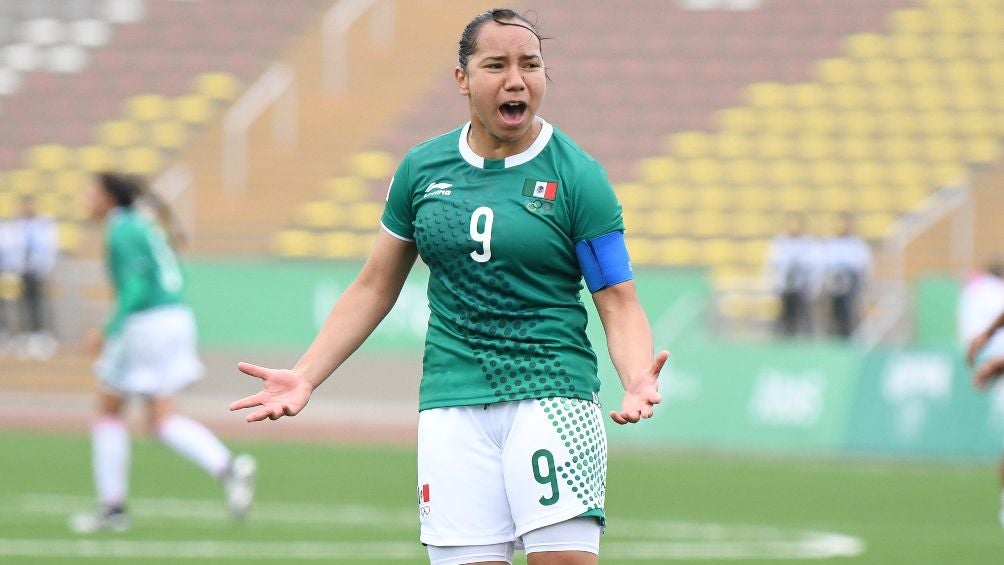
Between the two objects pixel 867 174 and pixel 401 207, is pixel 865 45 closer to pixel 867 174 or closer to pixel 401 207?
pixel 867 174

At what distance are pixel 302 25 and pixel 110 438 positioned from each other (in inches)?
917

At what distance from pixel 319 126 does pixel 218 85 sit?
221 centimetres

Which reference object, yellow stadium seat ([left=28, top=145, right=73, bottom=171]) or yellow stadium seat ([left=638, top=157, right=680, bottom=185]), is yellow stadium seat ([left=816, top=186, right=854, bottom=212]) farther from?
yellow stadium seat ([left=28, top=145, right=73, bottom=171])

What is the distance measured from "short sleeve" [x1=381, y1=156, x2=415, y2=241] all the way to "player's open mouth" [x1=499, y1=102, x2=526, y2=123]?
16.8 inches

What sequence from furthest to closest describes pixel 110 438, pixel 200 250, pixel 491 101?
1. pixel 200 250
2. pixel 110 438
3. pixel 491 101

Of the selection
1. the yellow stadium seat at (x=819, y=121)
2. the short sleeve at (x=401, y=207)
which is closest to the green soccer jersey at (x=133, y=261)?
the short sleeve at (x=401, y=207)

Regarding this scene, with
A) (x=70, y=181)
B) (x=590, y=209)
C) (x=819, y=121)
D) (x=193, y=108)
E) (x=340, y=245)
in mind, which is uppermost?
(x=193, y=108)

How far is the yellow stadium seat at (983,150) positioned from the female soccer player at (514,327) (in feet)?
81.7

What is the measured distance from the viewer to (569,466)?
5352 millimetres

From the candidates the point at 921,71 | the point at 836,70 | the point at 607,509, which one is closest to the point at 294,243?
the point at 836,70

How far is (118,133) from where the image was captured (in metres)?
32.5

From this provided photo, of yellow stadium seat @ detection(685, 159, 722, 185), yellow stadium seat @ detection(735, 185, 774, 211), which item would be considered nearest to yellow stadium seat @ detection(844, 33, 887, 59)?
yellow stadium seat @ detection(685, 159, 722, 185)

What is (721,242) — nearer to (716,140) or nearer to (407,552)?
(716,140)

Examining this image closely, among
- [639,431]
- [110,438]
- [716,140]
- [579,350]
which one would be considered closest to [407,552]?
[110,438]
